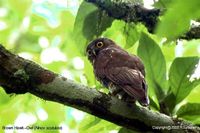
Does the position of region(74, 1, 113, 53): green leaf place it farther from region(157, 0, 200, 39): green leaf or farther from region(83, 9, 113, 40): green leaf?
region(157, 0, 200, 39): green leaf

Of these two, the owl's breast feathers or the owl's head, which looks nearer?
A: the owl's breast feathers

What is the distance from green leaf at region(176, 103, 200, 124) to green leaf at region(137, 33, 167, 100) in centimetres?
17

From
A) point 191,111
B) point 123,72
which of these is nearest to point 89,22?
point 123,72

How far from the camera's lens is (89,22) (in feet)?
8.93

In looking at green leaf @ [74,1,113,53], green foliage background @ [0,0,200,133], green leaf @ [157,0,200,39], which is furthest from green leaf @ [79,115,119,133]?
green leaf @ [157,0,200,39]

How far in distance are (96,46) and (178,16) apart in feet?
8.01

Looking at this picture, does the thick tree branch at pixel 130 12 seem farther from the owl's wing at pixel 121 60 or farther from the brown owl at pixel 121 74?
the owl's wing at pixel 121 60

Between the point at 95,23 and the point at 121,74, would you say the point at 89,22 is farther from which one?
the point at 121,74

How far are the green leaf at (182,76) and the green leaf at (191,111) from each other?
76mm

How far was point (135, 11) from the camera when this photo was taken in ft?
9.30

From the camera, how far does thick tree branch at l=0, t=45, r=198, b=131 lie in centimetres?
169

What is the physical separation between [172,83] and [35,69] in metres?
0.93

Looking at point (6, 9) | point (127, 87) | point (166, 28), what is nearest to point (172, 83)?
point (127, 87)

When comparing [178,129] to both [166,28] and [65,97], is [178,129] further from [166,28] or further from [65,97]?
[166,28]
